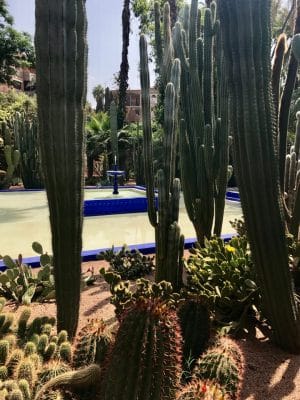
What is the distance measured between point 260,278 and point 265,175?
0.63 meters

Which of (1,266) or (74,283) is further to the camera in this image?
(1,266)

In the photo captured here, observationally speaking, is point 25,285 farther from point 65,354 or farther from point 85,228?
point 85,228

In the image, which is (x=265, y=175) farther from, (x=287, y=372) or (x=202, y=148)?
(x=202, y=148)

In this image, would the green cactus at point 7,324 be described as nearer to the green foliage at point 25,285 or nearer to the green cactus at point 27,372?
the green cactus at point 27,372

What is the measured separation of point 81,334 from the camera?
1960 millimetres

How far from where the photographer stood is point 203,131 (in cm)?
414

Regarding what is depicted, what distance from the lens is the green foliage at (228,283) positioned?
2740 mm

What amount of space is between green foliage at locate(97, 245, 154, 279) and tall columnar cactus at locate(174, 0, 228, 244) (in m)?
0.65

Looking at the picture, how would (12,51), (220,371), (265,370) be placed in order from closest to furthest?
(220,371), (265,370), (12,51)

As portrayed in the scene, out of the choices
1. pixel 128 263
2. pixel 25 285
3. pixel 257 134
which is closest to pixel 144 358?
pixel 257 134

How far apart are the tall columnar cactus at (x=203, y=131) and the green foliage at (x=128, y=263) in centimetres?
65

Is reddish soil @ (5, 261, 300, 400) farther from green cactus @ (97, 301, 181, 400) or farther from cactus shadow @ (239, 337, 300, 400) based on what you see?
green cactus @ (97, 301, 181, 400)

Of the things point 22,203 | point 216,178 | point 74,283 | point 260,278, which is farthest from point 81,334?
point 22,203

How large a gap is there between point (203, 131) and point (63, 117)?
91.1 inches
